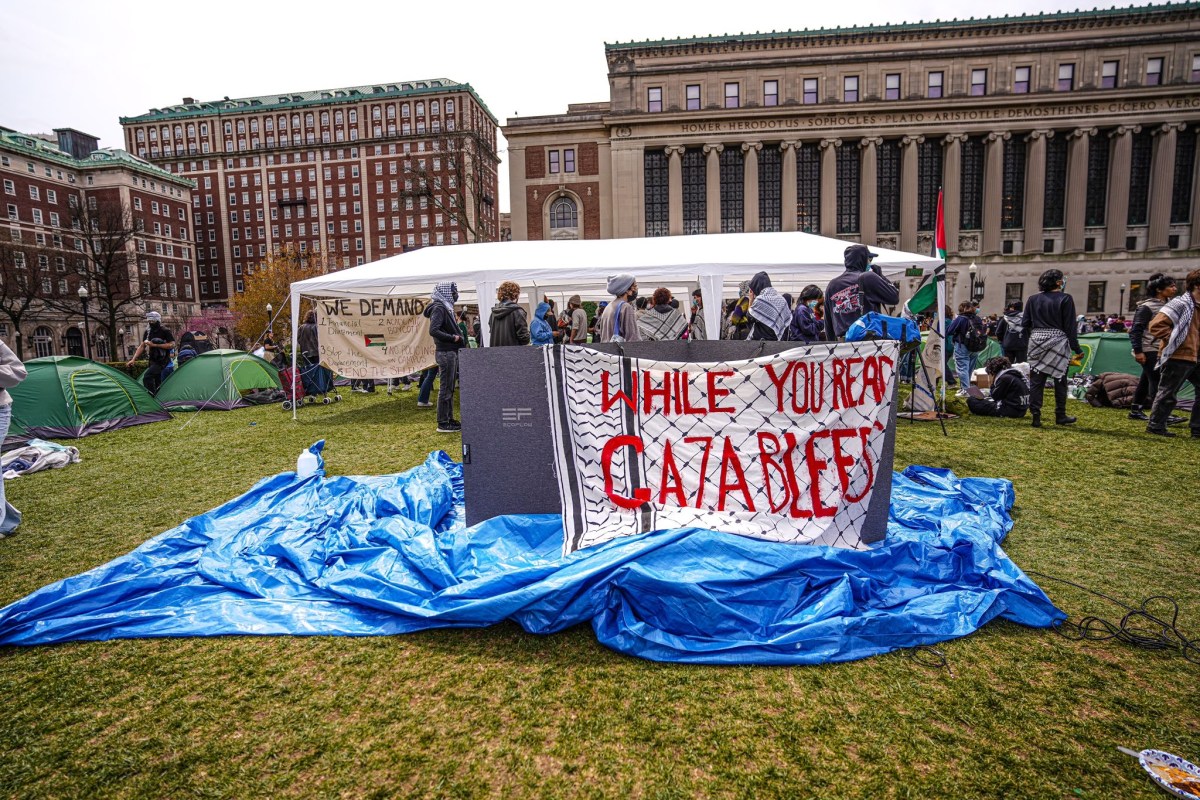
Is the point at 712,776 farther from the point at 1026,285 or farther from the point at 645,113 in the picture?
the point at 1026,285

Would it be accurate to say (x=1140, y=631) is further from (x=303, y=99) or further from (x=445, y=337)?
(x=303, y=99)

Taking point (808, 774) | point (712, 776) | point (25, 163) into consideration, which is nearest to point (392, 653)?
point (712, 776)

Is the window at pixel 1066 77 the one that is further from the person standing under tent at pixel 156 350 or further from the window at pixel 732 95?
the person standing under tent at pixel 156 350

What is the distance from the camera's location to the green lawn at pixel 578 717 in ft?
6.54

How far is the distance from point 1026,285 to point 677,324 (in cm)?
4718

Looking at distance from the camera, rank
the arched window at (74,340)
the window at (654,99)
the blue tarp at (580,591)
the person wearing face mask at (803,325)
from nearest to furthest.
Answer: the blue tarp at (580,591)
the person wearing face mask at (803,325)
the window at (654,99)
the arched window at (74,340)

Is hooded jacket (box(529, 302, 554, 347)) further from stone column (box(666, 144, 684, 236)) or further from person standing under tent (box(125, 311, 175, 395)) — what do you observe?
stone column (box(666, 144, 684, 236))

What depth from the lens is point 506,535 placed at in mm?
3930

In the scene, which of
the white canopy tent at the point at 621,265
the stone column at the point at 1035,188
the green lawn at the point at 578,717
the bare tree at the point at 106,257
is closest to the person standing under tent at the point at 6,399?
the green lawn at the point at 578,717

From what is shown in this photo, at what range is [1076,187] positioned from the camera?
1678 inches

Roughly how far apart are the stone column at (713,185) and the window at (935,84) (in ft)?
53.3

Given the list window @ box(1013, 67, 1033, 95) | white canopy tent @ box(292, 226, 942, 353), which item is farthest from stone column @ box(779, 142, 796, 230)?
white canopy tent @ box(292, 226, 942, 353)

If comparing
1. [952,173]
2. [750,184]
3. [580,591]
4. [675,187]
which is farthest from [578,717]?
[952,173]

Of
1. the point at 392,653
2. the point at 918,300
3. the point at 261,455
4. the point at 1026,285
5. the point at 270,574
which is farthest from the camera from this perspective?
the point at 1026,285
